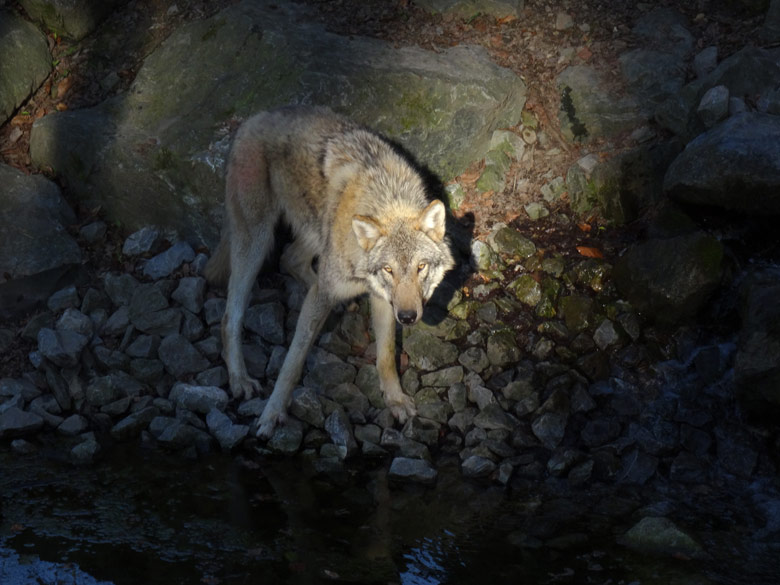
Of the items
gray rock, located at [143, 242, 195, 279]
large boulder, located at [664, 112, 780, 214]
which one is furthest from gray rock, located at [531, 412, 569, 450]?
gray rock, located at [143, 242, 195, 279]

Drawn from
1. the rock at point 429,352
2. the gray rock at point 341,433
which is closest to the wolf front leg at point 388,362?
the rock at point 429,352

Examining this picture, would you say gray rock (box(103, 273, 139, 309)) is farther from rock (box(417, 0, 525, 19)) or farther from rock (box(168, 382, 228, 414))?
rock (box(417, 0, 525, 19))

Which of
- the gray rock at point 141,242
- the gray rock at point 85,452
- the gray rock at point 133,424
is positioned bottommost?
the gray rock at point 133,424

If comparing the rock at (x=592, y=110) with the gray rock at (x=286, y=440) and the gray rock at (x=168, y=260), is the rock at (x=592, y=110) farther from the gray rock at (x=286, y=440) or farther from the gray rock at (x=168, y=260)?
the gray rock at (x=286, y=440)

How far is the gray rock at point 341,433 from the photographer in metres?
6.61

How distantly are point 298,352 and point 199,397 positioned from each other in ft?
3.16

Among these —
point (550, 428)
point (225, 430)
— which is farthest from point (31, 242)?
point (550, 428)

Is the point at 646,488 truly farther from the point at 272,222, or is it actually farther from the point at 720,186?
the point at 272,222

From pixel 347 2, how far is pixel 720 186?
5.39m

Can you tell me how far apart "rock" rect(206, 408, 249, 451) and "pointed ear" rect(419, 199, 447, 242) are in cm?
223

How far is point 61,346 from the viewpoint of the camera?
7.32m

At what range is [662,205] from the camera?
7.74 metres

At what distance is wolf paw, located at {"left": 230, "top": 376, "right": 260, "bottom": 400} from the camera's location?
7.23m

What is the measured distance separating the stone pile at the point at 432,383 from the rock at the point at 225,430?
0.02m
